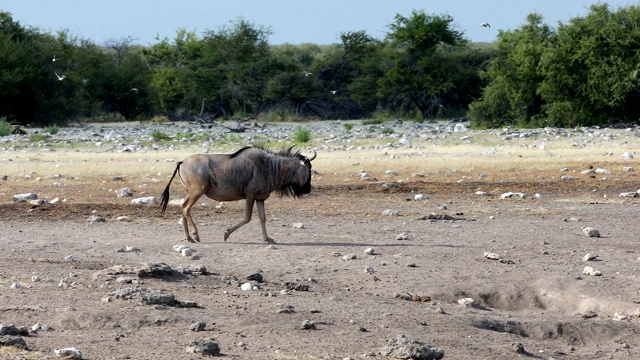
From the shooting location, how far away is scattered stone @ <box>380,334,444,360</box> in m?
6.74

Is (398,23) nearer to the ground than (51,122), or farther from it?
farther from it

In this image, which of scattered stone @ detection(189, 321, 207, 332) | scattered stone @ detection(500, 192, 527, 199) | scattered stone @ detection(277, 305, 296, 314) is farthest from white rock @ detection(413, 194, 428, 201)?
scattered stone @ detection(189, 321, 207, 332)

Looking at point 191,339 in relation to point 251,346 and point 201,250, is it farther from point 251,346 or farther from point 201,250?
point 201,250

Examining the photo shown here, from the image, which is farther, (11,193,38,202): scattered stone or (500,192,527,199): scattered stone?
(500,192,527,199): scattered stone

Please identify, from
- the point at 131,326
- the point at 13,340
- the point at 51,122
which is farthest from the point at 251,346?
the point at 51,122

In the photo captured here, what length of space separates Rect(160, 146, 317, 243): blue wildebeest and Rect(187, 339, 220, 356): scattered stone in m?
4.87

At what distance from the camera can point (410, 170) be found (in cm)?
2022

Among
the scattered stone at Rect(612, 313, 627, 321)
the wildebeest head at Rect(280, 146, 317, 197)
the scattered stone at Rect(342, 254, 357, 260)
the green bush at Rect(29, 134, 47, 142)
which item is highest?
the wildebeest head at Rect(280, 146, 317, 197)

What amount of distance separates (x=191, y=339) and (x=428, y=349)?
1634 mm

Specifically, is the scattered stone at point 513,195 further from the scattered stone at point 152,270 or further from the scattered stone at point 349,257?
the scattered stone at point 152,270

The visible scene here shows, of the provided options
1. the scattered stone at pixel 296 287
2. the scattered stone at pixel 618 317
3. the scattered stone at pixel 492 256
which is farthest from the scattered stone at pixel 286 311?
the scattered stone at pixel 492 256

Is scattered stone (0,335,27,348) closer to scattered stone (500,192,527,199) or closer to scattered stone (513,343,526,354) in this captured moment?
scattered stone (513,343,526,354)

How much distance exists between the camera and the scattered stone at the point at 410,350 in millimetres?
6738

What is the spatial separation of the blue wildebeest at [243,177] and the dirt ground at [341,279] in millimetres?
408
